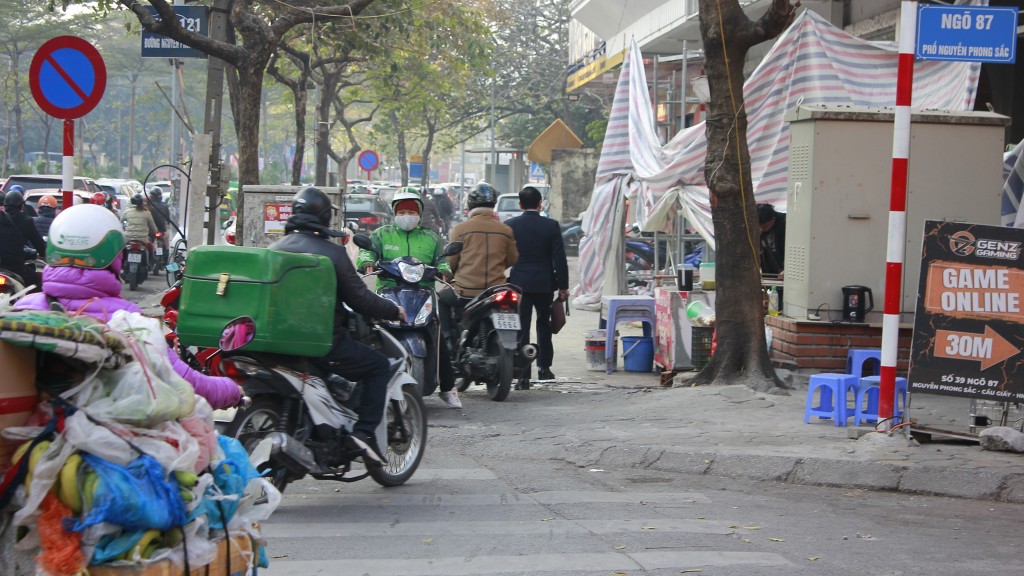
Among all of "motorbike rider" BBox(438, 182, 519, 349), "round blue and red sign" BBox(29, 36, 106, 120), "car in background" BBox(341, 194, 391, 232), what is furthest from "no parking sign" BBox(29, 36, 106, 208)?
"car in background" BBox(341, 194, 391, 232)

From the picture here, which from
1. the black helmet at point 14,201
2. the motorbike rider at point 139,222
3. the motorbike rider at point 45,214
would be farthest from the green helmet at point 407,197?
the motorbike rider at point 139,222

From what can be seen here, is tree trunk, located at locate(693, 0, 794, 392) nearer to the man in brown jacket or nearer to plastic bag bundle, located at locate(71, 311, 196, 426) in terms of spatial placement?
the man in brown jacket

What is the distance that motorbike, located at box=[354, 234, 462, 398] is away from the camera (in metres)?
8.77

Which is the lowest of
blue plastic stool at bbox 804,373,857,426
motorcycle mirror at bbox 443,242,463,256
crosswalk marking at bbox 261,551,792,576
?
crosswalk marking at bbox 261,551,792,576

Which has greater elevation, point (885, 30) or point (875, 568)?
point (885, 30)

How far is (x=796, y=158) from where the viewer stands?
405 inches

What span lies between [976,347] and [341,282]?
4.06 metres

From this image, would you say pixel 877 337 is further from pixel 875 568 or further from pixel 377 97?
pixel 377 97

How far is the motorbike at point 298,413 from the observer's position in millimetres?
5570

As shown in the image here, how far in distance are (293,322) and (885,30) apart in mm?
11183

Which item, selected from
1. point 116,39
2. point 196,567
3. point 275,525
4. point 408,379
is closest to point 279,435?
point 275,525

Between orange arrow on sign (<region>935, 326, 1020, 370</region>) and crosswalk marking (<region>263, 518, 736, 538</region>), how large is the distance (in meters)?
2.38

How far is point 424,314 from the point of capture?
8.83m

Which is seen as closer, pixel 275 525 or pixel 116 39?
pixel 275 525
